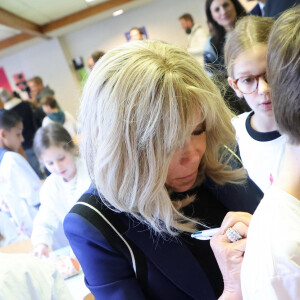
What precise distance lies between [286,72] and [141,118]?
32cm

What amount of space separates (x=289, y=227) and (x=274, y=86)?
11.5 inches

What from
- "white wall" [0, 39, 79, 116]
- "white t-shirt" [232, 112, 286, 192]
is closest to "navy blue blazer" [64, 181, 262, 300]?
"white t-shirt" [232, 112, 286, 192]

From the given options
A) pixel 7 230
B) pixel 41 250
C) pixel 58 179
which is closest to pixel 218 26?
pixel 58 179

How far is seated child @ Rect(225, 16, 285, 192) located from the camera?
1.20 metres

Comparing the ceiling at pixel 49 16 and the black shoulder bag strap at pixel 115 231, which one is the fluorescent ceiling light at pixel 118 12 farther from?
the black shoulder bag strap at pixel 115 231

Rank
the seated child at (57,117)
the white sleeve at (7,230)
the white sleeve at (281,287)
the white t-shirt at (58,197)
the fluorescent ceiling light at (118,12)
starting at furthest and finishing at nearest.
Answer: the fluorescent ceiling light at (118,12) < the seated child at (57,117) < the white sleeve at (7,230) < the white t-shirt at (58,197) < the white sleeve at (281,287)

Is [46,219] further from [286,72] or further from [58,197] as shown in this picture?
[286,72]

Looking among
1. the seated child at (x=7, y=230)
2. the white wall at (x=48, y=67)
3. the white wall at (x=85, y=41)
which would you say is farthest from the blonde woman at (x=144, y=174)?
the white wall at (x=48, y=67)

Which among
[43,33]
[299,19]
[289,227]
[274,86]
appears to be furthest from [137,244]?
[43,33]

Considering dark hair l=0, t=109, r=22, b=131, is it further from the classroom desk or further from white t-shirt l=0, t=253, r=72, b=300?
white t-shirt l=0, t=253, r=72, b=300

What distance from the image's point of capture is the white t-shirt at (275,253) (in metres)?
0.56

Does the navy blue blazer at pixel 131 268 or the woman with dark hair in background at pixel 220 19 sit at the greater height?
the woman with dark hair in background at pixel 220 19

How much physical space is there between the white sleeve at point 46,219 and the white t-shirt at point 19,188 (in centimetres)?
48

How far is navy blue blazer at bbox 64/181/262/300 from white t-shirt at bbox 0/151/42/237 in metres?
1.65
